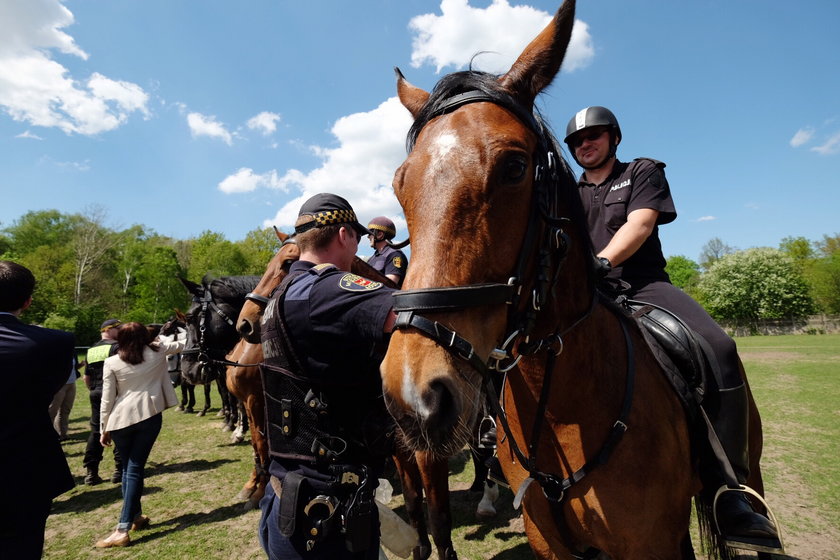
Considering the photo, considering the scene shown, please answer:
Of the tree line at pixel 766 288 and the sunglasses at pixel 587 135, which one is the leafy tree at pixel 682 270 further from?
the sunglasses at pixel 587 135

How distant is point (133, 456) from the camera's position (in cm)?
558

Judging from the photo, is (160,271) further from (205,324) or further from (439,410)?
(439,410)

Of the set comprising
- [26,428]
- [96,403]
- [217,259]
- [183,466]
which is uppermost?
[217,259]

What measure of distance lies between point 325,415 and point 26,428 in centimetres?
262

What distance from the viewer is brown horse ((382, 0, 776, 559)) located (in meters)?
1.29

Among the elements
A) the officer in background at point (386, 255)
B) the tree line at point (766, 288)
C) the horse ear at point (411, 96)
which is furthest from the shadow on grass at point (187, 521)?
the tree line at point (766, 288)

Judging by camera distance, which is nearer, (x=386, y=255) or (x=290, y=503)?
(x=290, y=503)

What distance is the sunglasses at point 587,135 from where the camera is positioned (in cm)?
321

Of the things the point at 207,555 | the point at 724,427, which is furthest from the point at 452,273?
the point at 207,555

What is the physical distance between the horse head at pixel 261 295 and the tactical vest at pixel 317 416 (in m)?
2.62

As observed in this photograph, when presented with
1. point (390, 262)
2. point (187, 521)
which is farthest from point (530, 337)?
point (187, 521)

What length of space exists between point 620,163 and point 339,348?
2636 millimetres

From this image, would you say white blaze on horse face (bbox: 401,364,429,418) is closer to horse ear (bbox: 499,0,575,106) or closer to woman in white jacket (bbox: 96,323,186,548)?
horse ear (bbox: 499,0,575,106)

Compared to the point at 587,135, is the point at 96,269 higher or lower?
higher
